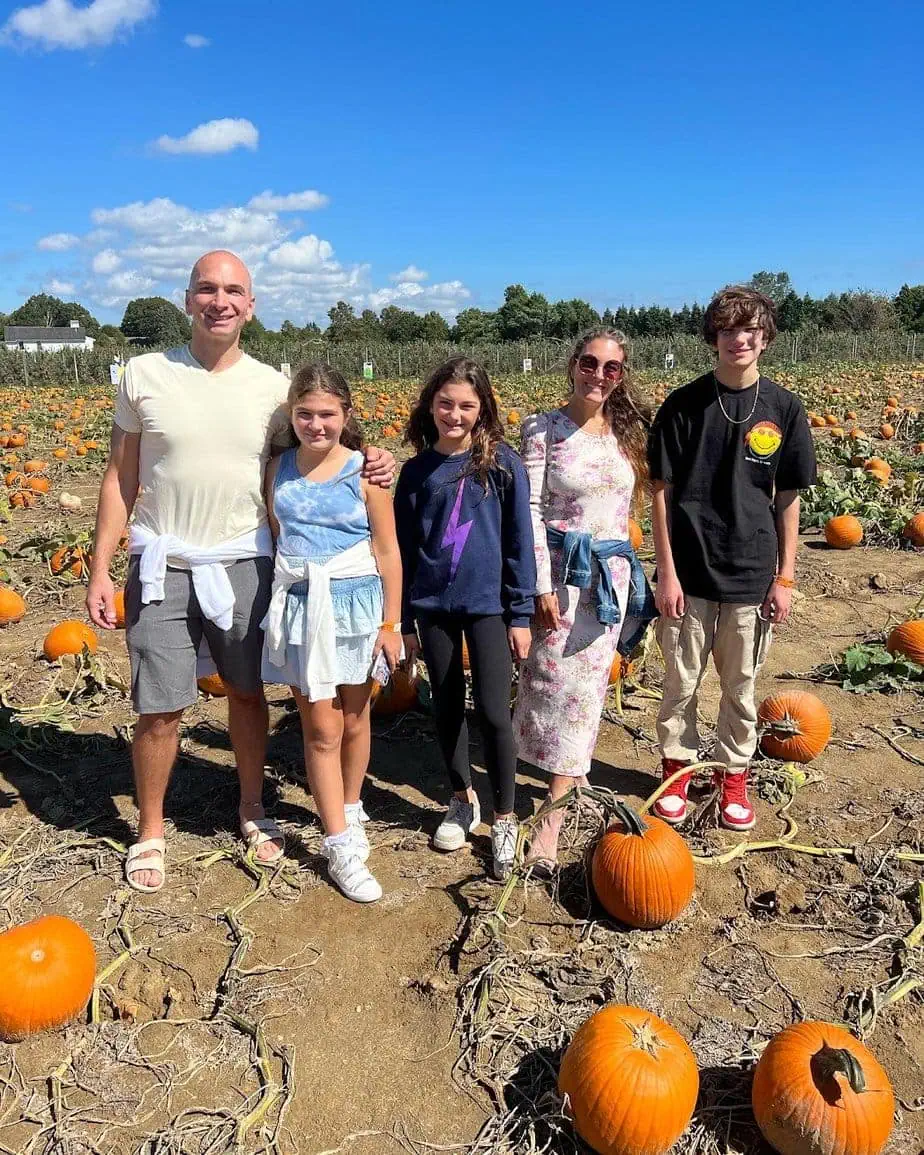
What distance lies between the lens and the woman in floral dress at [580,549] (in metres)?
3.17

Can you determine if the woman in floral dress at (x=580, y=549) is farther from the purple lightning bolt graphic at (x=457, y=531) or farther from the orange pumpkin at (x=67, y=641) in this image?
the orange pumpkin at (x=67, y=641)

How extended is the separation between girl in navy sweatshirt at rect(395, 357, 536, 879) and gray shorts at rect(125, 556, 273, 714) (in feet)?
1.83

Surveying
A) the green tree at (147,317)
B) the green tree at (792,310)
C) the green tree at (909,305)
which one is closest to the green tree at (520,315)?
the green tree at (792,310)

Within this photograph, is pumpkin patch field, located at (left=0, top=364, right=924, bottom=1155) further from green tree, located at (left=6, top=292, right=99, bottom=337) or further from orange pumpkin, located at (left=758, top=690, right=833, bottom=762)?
green tree, located at (left=6, top=292, right=99, bottom=337)

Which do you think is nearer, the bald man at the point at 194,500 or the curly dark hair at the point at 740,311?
the bald man at the point at 194,500

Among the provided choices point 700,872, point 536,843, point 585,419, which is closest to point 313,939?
point 536,843

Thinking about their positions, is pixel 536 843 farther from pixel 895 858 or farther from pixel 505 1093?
pixel 895 858

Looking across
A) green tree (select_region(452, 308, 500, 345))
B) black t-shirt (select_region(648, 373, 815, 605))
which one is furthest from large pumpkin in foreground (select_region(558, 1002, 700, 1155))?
green tree (select_region(452, 308, 500, 345))

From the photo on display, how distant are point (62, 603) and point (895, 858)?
571cm

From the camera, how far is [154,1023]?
259cm

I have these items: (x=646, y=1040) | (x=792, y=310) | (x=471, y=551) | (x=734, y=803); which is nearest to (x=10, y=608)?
(x=471, y=551)

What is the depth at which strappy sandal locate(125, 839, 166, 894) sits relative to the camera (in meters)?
3.22

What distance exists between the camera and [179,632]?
10.1 feet

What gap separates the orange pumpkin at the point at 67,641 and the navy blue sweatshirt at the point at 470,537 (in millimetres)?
2945
